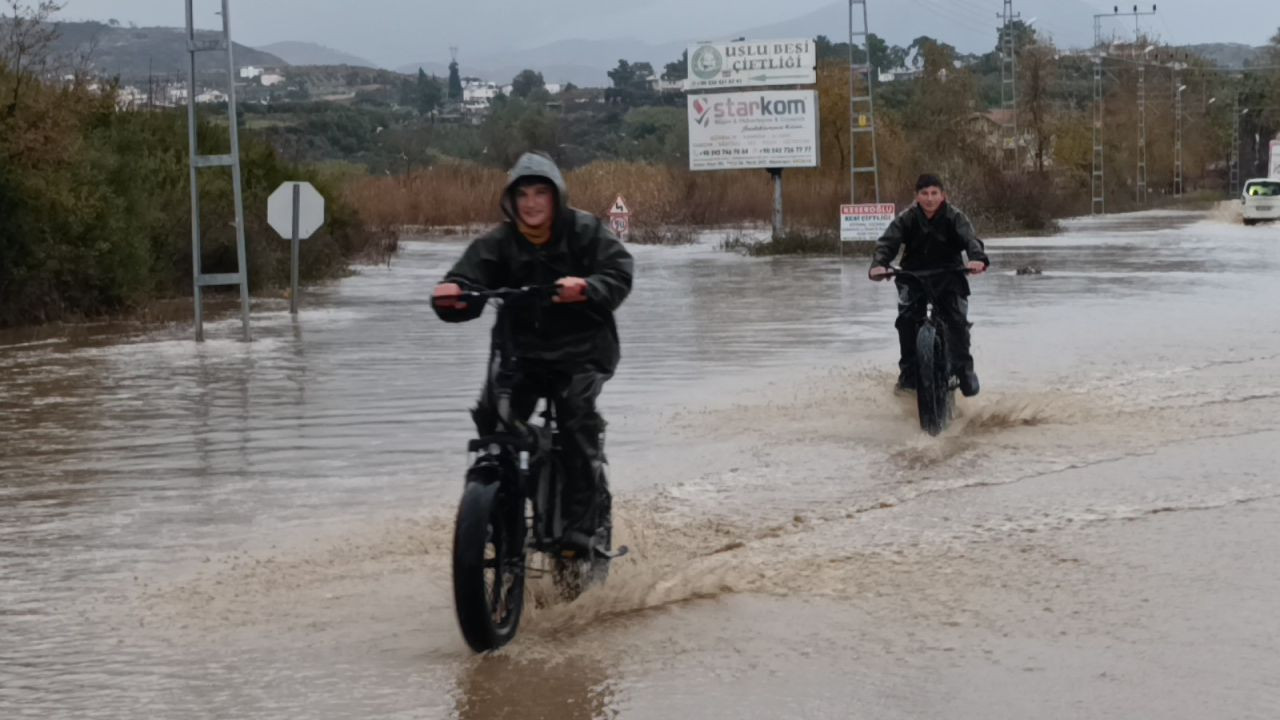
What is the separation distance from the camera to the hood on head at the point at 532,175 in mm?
7047

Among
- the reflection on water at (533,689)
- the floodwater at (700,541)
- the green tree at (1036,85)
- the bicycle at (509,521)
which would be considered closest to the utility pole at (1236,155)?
the green tree at (1036,85)

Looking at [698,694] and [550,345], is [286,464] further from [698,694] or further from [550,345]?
[698,694]

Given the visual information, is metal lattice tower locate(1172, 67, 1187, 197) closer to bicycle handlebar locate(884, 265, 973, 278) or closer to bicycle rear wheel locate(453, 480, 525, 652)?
bicycle handlebar locate(884, 265, 973, 278)

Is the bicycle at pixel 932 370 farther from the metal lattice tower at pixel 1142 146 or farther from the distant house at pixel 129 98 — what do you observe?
the metal lattice tower at pixel 1142 146

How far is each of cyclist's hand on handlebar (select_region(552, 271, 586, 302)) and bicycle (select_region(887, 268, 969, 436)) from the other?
5807 mm

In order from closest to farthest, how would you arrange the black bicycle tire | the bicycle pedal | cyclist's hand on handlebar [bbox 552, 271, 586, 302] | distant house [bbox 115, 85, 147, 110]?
cyclist's hand on handlebar [bbox 552, 271, 586, 302]
the bicycle pedal
the black bicycle tire
distant house [bbox 115, 85, 147, 110]

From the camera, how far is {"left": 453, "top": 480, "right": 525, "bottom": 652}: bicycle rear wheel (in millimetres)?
6520

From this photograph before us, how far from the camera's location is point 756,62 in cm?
5203

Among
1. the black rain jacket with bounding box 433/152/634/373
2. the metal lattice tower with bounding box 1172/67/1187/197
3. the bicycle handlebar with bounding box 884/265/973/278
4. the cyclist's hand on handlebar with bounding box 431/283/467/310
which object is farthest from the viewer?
the metal lattice tower with bounding box 1172/67/1187/197

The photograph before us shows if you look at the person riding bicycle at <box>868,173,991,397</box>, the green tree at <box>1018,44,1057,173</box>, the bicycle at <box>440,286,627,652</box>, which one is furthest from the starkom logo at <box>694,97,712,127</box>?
the bicycle at <box>440,286,627,652</box>

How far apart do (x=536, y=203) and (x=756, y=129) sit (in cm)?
4523

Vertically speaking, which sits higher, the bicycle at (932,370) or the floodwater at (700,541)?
the bicycle at (932,370)

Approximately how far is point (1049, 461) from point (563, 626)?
4899 mm

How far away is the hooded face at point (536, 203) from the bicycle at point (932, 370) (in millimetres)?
5601
